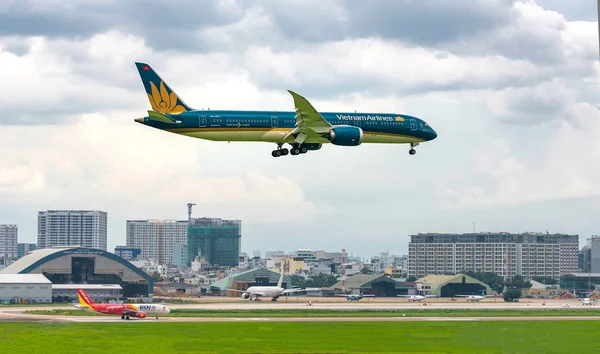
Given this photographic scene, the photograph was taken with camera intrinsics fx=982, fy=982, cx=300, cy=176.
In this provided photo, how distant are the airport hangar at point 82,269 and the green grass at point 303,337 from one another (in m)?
98.8

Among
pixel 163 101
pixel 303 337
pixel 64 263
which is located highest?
pixel 163 101

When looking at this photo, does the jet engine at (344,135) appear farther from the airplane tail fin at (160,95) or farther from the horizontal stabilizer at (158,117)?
the horizontal stabilizer at (158,117)

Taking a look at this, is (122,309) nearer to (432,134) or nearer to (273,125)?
(273,125)

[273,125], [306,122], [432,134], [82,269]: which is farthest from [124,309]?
[82,269]

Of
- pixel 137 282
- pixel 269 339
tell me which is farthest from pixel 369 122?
pixel 137 282

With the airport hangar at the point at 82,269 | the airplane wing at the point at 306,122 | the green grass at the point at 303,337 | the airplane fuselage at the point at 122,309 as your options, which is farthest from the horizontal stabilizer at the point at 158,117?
the airport hangar at the point at 82,269

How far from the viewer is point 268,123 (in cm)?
9125

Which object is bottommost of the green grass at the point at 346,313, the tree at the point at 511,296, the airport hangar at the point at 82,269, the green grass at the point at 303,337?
the tree at the point at 511,296

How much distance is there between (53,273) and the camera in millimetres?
194000

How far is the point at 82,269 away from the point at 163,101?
370ft

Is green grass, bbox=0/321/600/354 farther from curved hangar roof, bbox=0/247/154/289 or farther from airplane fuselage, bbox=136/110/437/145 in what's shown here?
curved hangar roof, bbox=0/247/154/289

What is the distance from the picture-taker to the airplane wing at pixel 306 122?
90312 millimetres

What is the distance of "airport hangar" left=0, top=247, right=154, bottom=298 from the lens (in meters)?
194

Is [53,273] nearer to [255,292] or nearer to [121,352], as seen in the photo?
[255,292]
